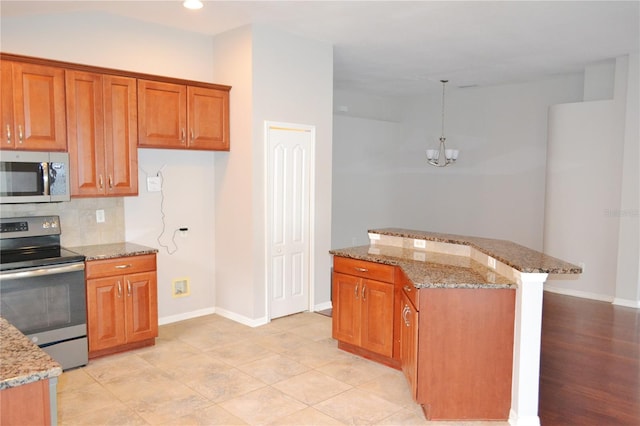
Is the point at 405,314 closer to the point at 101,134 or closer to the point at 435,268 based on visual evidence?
the point at 435,268

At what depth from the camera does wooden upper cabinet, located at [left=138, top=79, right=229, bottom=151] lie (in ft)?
14.2

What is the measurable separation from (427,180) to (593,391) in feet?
17.2

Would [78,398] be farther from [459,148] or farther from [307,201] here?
[459,148]

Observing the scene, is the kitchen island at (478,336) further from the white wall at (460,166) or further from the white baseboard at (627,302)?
the white wall at (460,166)

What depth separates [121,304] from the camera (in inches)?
157

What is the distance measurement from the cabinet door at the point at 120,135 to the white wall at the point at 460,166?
3.81 m

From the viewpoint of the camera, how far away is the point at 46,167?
147 inches

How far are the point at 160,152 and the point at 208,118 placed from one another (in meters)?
0.58

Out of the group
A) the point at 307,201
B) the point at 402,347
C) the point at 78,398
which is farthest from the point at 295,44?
the point at 78,398

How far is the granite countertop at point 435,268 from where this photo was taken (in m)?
2.97

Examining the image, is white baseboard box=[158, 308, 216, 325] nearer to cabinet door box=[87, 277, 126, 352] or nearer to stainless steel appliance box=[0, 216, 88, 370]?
cabinet door box=[87, 277, 126, 352]

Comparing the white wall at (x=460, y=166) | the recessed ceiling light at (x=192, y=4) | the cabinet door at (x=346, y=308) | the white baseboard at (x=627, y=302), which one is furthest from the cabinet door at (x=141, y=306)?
the white baseboard at (x=627, y=302)

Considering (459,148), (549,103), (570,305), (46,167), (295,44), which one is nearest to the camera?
(46,167)

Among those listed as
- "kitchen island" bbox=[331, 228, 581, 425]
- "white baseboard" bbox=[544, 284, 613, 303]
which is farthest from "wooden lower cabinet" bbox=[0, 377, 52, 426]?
"white baseboard" bbox=[544, 284, 613, 303]
